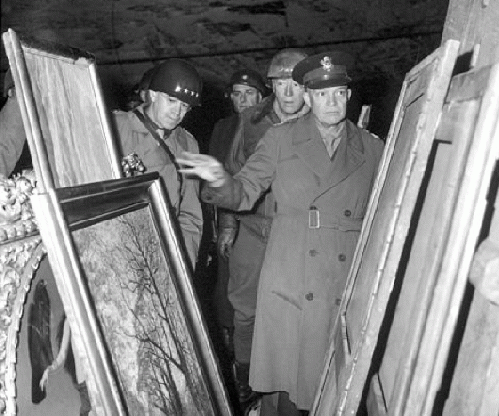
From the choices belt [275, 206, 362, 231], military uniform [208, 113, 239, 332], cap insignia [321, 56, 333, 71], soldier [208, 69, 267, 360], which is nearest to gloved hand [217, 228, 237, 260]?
soldier [208, 69, 267, 360]

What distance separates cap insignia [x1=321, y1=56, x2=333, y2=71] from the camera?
8.10ft

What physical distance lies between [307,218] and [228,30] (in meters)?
3.69

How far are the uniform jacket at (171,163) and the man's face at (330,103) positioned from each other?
79 centimetres

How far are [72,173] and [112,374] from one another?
→ 2.29ft

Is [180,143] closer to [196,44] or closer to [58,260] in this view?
[58,260]

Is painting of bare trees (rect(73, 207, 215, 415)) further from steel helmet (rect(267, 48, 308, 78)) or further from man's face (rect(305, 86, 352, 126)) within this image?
steel helmet (rect(267, 48, 308, 78))

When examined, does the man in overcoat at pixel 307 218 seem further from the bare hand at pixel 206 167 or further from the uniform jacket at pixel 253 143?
the uniform jacket at pixel 253 143

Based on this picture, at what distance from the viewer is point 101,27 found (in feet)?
18.0

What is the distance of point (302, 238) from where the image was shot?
98.1 inches

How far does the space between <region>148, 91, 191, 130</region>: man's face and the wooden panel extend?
69.5 inches

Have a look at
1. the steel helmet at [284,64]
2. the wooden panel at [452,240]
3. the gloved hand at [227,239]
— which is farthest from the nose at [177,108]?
the wooden panel at [452,240]

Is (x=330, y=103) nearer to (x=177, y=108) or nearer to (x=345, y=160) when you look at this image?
(x=345, y=160)

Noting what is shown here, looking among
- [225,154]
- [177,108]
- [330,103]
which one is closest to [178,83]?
[177,108]

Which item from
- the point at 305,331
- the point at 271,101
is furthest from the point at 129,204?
the point at 271,101
